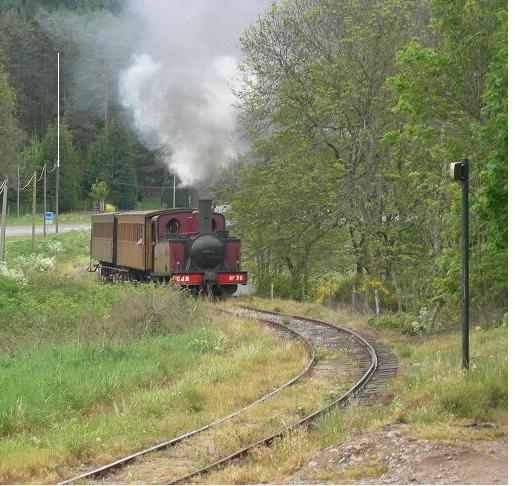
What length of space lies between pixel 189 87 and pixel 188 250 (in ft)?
35.9

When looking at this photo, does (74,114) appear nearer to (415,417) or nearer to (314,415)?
(314,415)

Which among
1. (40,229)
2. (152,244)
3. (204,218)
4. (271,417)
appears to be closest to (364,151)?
(204,218)

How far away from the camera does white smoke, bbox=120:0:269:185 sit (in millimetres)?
32906

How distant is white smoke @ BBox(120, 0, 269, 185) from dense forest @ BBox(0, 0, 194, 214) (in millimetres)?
24182

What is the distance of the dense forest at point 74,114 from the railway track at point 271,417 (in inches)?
1721

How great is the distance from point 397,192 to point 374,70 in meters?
3.86

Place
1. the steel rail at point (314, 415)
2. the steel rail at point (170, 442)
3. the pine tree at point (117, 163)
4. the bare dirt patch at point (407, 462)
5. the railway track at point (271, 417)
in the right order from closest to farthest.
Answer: the bare dirt patch at point (407, 462) → the steel rail at point (314, 415) → the steel rail at point (170, 442) → the railway track at point (271, 417) → the pine tree at point (117, 163)

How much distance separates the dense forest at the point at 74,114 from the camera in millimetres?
67812

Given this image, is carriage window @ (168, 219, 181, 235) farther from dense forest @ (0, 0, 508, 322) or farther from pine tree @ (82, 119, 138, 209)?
pine tree @ (82, 119, 138, 209)

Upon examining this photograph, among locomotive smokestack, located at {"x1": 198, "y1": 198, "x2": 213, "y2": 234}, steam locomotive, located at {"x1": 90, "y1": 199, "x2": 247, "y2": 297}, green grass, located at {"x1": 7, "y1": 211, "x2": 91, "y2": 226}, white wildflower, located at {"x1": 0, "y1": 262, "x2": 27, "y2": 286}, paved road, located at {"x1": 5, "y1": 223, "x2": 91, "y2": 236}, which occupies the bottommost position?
white wildflower, located at {"x1": 0, "y1": 262, "x2": 27, "y2": 286}

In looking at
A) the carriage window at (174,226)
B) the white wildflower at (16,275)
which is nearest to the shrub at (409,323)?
the carriage window at (174,226)

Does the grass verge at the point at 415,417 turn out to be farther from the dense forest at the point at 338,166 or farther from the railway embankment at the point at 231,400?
the dense forest at the point at 338,166

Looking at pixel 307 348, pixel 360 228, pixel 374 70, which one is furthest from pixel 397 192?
pixel 307 348

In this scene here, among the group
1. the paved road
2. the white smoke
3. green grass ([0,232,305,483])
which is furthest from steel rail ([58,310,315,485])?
the paved road
